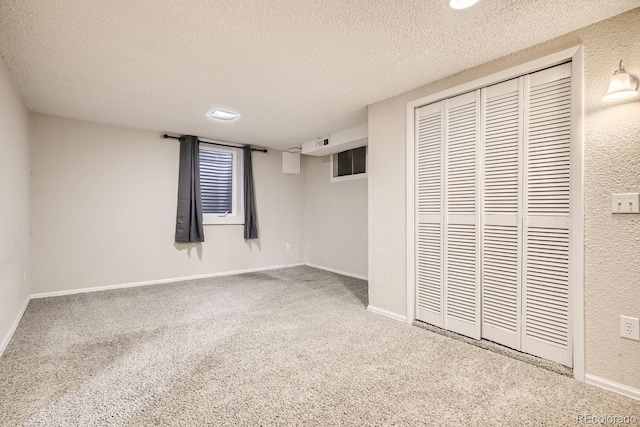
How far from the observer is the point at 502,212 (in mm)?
2316

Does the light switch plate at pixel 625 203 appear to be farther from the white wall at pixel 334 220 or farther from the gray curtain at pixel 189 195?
the gray curtain at pixel 189 195

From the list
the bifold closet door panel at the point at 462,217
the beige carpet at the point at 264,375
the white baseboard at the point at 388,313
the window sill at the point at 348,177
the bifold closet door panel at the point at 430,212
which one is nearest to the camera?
the beige carpet at the point at 264,375

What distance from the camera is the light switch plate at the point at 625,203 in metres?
1.72

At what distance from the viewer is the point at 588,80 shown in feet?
6.20

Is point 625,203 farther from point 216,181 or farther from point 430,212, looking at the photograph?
point 216,181

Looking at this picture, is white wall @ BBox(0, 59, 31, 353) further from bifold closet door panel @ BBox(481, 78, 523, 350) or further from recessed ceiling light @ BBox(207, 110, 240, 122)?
bifold closet door panel @ BBox(481, 78, 523, 350)

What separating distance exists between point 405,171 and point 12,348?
Result: 3445 millimetres

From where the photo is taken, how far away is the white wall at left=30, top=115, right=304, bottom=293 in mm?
3707

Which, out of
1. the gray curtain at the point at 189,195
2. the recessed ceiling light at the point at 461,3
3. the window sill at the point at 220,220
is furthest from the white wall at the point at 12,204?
the recessed ceiling light at the point at 461,3

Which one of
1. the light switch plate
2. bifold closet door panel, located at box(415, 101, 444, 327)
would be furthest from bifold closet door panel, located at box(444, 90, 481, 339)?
the light switch plate

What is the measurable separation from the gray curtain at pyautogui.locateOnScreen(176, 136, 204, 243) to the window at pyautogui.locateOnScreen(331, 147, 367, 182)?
7.18ft

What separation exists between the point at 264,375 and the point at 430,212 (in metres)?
1.87

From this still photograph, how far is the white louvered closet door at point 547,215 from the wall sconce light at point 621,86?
28 centimetres

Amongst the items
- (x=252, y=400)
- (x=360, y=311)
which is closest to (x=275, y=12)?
(x=252, y=400)
